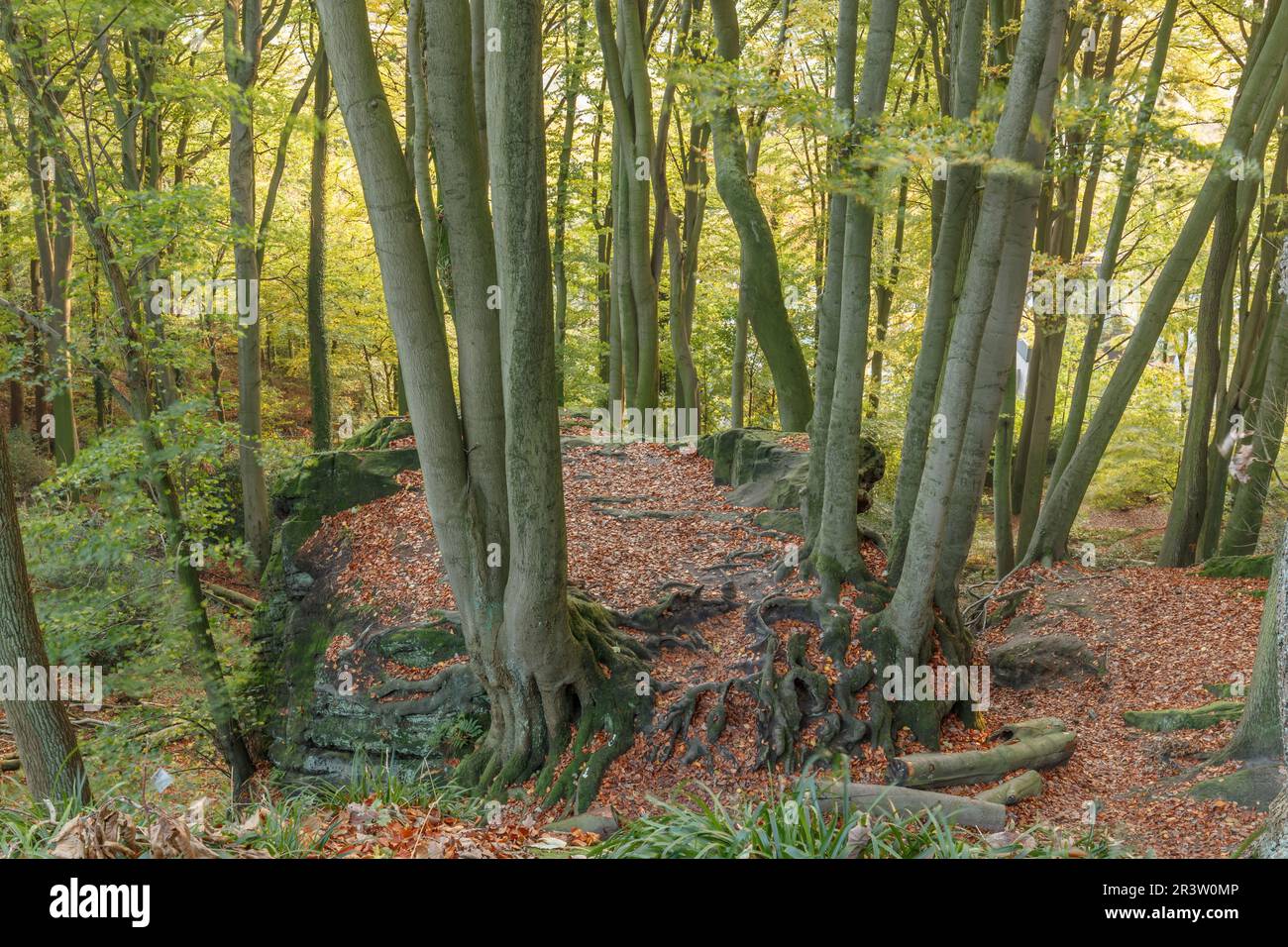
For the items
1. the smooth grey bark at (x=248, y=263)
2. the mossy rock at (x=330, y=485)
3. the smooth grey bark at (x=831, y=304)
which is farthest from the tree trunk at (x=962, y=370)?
the smooth grey bark at (x=248, y=263)

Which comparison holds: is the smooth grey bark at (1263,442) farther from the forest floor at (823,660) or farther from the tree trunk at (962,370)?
the tree trunk at (962,370)

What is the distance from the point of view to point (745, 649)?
7.93m

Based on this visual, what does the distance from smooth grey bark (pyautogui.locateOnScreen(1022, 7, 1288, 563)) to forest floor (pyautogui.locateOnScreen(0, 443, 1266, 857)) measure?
0.80 meters

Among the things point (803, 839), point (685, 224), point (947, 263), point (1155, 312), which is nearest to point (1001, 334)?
point (947, 263)

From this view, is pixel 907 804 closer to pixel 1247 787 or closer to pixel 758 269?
pixel 1247 787

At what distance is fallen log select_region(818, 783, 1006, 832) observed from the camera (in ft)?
13.5

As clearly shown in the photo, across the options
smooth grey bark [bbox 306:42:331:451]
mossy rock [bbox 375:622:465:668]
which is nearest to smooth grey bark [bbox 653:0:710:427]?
smooth grey bark [bbox 306:42:331:451]

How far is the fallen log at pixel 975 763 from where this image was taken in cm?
636

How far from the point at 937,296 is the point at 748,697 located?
3.70 metres

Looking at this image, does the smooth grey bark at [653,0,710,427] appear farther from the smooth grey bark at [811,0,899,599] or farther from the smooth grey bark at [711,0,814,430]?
the smooth grey bark at [811,0,899,599]

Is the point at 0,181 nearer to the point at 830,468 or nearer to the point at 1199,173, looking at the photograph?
the point at 830,468
